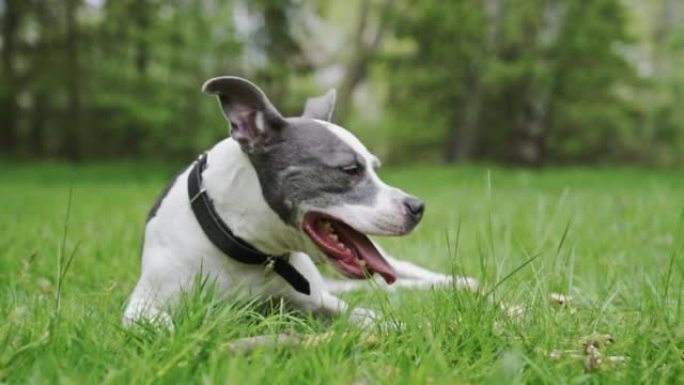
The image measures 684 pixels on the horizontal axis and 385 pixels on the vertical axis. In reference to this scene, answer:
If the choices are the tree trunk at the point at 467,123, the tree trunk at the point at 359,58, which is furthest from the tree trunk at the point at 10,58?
the tree trunk at the point at 467,123

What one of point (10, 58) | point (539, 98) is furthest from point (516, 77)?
point (10, 58)

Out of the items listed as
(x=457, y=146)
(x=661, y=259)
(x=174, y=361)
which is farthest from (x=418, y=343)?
→ (x=457, y=146)

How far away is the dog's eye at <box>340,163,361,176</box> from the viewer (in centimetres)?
248

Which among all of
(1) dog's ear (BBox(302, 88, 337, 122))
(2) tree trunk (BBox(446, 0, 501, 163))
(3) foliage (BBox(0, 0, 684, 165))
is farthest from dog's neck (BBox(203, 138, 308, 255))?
(2) tree trunk (BBox(446, 0, 501, 163))

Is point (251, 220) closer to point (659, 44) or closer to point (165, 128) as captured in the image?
point (165, 128)

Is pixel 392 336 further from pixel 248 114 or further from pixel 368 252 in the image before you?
pixel 248 114

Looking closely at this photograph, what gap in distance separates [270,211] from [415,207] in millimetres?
508

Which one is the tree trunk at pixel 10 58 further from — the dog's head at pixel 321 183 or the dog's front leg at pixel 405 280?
the dog's head at pixel 321 183

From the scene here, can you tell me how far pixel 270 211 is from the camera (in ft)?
8.09

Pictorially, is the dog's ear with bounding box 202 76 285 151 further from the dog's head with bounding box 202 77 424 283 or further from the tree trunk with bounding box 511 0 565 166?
the tree trunk with bounding box 511 0 565 166

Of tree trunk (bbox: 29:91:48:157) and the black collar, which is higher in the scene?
the black collar

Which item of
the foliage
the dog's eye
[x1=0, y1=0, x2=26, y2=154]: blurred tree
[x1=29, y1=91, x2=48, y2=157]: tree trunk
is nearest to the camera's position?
the dog's eye

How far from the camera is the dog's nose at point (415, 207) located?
7.95ft

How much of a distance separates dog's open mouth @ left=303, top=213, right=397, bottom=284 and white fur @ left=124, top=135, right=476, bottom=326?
49 millimetres
